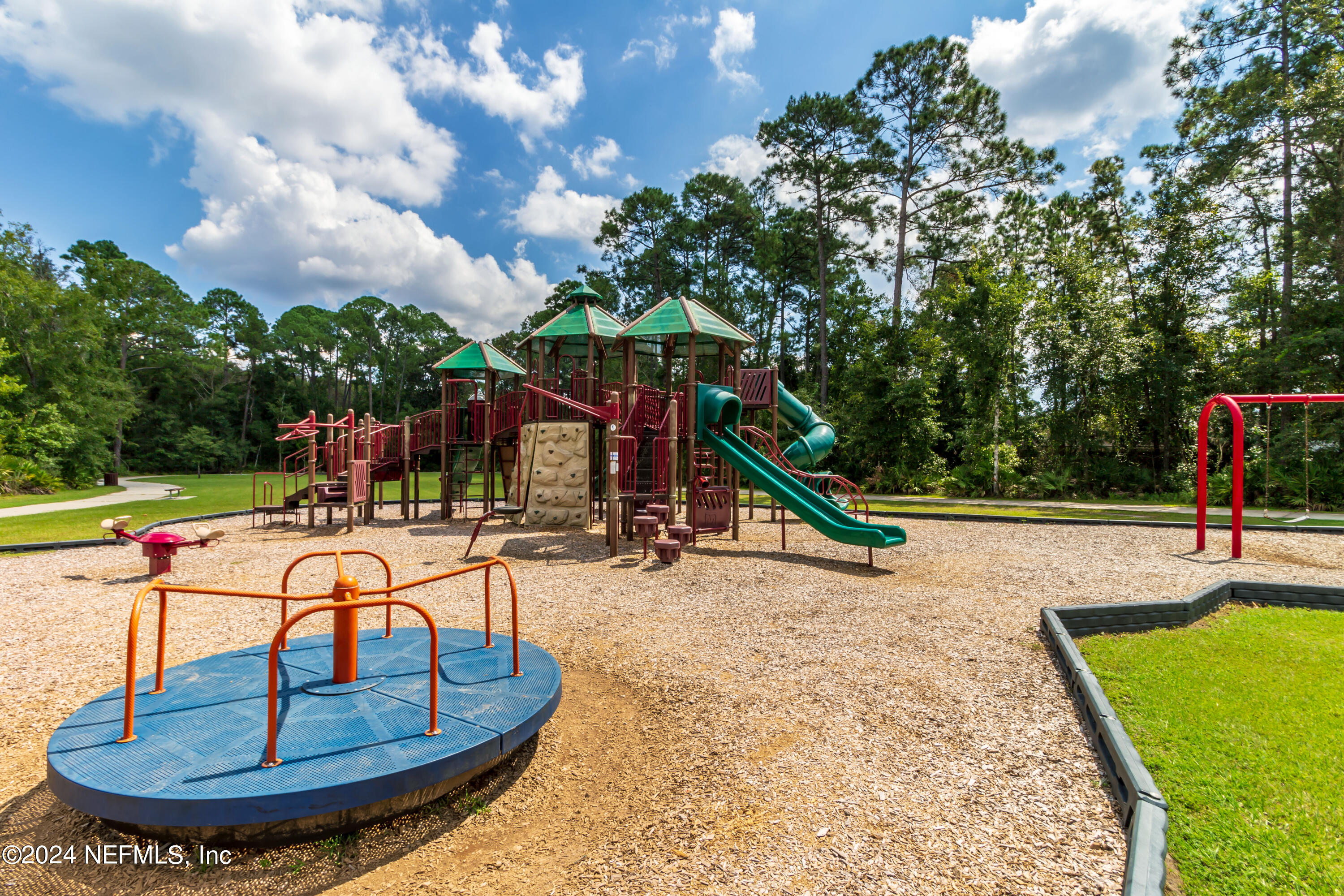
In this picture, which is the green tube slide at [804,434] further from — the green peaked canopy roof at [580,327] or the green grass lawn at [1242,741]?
the green grass lawn at [1242,741]

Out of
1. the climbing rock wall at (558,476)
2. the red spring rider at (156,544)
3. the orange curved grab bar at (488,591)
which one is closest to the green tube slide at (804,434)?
the climbing rock wall at (558,476)

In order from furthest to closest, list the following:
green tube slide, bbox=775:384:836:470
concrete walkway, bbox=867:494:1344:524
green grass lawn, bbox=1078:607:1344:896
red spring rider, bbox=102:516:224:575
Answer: green tube slide, bbox=775:384:836:470 < concrete walkway, bbox=867:494:1344:524 < red spring rider, bbox=102:516:224:575 < green grass lawn, bbox=1078:607:1344:896

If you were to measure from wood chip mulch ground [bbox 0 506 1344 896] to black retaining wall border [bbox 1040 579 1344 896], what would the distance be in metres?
0.15

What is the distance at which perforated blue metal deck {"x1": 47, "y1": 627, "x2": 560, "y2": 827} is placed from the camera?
264 centimetres

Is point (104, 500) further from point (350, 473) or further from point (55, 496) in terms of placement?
point (350, 473)

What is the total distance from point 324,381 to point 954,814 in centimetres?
6787

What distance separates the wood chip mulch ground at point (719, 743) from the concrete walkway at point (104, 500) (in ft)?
38.9

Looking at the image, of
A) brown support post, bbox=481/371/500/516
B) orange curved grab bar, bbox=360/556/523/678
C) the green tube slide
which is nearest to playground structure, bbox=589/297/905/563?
A: the green tube slide

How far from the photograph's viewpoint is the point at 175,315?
47.5 m

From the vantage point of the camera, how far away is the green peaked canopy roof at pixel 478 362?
58.7 ft

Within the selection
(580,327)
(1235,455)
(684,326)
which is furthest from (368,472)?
(1235,455)

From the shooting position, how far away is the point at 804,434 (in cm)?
1945

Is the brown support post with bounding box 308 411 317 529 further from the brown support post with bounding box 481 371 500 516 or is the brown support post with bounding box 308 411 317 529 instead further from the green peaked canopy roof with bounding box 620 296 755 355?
the green peaked canopy roof with bounding box 620 296 755 355

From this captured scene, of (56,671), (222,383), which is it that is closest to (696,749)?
(56,671)
